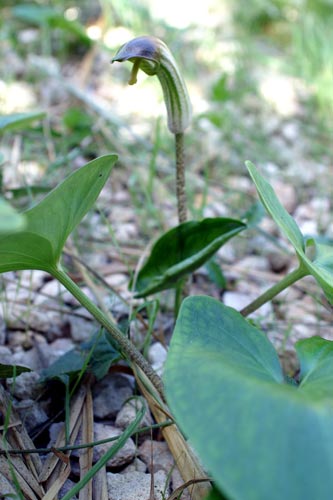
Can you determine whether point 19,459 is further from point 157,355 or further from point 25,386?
point 157,355

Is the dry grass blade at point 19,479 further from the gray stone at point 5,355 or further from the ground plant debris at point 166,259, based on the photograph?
the gray stone at point 5,355

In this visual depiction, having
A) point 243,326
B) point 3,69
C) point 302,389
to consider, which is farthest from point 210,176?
point 302,389

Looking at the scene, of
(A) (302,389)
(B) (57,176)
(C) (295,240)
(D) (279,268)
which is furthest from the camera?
(B) (57,176)

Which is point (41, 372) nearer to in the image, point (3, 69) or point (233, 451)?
point (233, 451)

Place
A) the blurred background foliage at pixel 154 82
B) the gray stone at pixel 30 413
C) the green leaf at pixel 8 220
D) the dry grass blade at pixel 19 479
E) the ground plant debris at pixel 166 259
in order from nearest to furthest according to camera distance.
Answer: the green leaf at pixel 8 220 < the ground plant debris at pixel 166 259 < the dry grass blade at pixel 19 479 < the gray stone at pixel 30 413 < the blurred background foliage at pixel 154 82

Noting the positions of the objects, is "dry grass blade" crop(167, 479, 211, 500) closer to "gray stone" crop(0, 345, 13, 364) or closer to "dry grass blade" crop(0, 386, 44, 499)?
"dry grass blade" crop(0, 386, 44, 499)

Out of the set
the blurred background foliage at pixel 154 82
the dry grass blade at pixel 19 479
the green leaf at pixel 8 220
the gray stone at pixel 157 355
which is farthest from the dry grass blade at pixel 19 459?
the blurred background foliage at pixel 154 82

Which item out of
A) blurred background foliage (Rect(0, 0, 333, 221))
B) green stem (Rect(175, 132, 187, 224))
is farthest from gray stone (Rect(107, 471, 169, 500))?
blurred background foliage (Rect(0, 0, 333, 221))
